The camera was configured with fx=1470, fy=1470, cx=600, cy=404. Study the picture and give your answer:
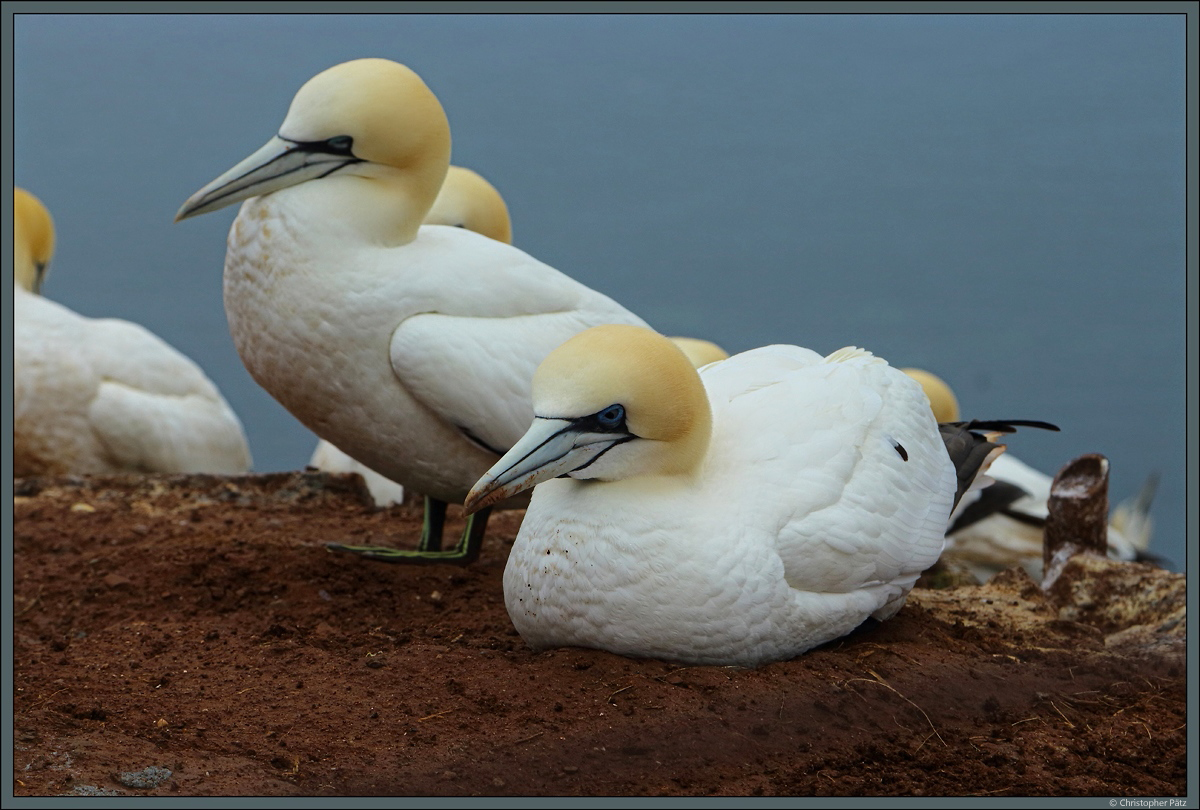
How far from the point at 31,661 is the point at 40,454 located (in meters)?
3.91

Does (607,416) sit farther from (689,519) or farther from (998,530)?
(998,530)

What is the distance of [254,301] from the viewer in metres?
5.01

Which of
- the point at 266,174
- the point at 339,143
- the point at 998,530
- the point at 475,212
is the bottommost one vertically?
the point at 998,530

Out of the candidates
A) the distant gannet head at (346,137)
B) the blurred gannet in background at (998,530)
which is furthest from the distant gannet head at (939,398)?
the distant gannet head at (346,137)

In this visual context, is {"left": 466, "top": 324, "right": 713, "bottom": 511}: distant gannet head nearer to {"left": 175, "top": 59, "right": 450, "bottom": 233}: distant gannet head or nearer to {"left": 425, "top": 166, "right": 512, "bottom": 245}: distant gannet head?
{"left": 175, "top": 59, "right": 450, "bottom": 233}: distant gannet head

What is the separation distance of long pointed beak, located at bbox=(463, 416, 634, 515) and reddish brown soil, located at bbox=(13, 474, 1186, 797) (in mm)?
492

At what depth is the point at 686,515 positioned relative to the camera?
12.7ft

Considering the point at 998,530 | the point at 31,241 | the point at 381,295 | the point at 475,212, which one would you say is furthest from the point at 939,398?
the point at 31,241

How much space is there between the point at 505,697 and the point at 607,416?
76cm

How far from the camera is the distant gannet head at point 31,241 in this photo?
8.69 metres

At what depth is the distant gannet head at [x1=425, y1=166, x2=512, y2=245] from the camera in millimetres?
6629

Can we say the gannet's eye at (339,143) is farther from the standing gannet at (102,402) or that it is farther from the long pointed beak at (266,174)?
the standing gannet at (102,402)

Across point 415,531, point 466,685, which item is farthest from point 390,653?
point 415,531

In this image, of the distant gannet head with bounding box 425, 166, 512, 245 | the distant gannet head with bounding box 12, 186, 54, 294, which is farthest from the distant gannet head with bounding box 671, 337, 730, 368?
the distant gannet head with bounding box 12, 186, 54, 294
